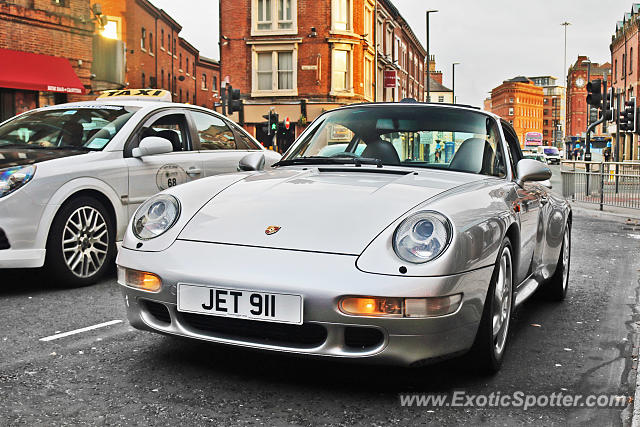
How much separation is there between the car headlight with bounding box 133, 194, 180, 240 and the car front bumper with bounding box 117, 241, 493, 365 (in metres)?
0.23

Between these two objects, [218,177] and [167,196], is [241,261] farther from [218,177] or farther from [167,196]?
[218,177]

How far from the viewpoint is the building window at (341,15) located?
132ft

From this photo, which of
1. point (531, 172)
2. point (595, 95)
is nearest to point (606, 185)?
point (595, 95)

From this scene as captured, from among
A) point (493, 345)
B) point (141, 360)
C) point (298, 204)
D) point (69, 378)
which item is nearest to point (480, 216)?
point (493, 345)

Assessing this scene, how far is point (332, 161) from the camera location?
4484mm

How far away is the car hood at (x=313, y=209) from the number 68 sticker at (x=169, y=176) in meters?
2.77

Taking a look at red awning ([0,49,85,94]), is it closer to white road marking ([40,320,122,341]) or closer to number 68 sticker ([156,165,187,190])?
number 68 sticker ([156,165,187,190])

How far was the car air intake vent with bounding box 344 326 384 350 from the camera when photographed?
10.3ft

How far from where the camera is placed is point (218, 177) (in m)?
4.26

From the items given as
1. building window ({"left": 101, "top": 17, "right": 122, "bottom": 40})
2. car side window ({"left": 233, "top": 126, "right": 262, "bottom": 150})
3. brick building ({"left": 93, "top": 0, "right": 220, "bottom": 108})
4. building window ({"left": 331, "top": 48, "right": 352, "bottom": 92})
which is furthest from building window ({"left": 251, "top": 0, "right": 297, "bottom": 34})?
car side window ({"left": 233, "top": 126, "right": 262, "bottom": 150})

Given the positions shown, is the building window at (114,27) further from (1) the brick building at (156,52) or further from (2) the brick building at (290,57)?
(2) the brick building at (290,57)

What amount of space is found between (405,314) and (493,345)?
0.72 metres

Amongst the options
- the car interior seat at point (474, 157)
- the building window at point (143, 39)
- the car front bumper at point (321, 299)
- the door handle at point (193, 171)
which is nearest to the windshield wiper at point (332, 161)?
the car interior seat at point (474, 157)

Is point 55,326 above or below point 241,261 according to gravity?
below
